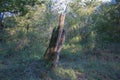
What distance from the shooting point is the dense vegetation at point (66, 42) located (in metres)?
11.1

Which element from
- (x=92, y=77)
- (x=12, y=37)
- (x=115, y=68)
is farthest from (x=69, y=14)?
(x=92, y=77)

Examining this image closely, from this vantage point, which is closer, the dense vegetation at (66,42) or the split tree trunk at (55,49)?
the dense vegetation at (66,42)

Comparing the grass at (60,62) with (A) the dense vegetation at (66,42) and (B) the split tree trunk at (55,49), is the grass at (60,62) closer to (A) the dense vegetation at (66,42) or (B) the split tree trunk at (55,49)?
(A) the dense vegetation at (66,42)

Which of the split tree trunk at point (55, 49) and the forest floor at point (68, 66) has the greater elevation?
the split tree trunk at point (55, 49)

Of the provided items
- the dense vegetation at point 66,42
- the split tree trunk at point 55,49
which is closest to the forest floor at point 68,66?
the dense vegetation at point 66,42

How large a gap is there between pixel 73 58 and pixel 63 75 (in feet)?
14.6

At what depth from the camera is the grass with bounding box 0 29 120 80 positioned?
35.2 feet

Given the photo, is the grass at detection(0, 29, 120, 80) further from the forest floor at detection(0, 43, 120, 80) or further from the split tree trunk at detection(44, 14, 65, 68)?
the split tree trunk at detection(44, 14, 65, 68)

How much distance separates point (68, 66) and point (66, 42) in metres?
5.90

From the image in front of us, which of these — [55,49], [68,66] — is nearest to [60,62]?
[68,66]

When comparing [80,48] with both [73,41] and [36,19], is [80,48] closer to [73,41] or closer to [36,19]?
[73,41]

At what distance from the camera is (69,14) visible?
2155 cm

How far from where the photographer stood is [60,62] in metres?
14.2

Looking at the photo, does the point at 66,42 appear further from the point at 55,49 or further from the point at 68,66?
the point at 55,49
